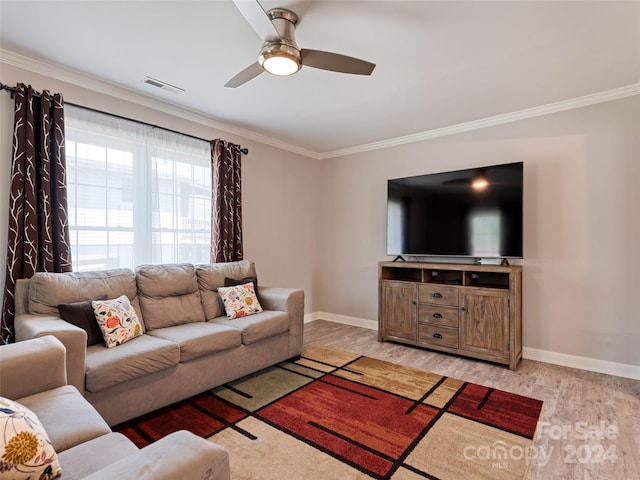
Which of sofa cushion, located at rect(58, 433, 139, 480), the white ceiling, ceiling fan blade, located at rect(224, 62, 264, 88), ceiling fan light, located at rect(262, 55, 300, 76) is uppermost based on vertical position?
the white ceiling

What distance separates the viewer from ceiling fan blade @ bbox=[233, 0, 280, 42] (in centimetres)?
163

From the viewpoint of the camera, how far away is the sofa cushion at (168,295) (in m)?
2.92

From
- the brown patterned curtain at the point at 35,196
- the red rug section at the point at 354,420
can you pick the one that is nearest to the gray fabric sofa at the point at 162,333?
the brown patterned curtain at the point at 35,196

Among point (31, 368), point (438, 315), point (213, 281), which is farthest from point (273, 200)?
point (31, 368)

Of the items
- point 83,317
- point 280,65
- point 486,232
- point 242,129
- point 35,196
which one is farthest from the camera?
point 242,129

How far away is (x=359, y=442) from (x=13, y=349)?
1887mm

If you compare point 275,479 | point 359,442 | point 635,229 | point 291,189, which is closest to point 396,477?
point 359,442

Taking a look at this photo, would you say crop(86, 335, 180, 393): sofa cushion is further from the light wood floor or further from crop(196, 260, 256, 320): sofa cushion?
the light wood floor

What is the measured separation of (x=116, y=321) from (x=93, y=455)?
147cm

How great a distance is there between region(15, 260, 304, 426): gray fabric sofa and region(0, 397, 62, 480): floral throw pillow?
99 cm

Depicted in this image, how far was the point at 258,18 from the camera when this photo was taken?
175cm

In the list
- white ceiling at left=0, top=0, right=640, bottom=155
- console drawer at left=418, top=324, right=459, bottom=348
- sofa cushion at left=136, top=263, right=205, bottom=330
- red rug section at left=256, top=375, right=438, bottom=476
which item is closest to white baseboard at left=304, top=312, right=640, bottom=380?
console drawer at left=418, top=324, right=459, bottom=348

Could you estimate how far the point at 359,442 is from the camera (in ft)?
6.80

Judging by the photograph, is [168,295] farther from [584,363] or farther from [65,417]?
[584,363]
